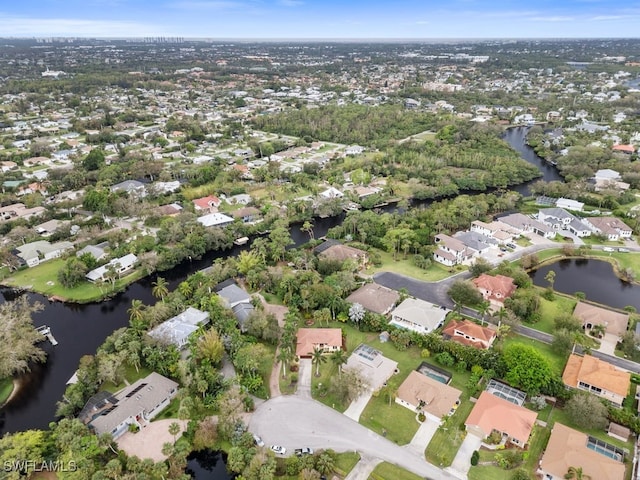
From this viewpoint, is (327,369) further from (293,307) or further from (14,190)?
(14,190)

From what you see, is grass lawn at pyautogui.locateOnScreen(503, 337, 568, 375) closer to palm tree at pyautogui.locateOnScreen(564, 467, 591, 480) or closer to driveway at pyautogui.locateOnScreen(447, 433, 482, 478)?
palm tree at pyautogui.locateOnScreen(564, 467, 591, 480)

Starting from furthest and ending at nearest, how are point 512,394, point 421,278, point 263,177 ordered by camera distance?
point 263,177
point 421,278
point 512,394

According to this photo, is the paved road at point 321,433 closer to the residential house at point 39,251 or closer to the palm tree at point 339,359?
the palm tree at point 339,359

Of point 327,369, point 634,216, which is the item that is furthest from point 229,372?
point 634,216

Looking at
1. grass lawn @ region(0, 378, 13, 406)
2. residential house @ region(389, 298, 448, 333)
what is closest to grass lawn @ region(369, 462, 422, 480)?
residential house @ region(389, 298, 448, 333)

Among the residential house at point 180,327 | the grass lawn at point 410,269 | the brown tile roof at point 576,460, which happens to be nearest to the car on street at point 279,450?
the residential house at point 180,327

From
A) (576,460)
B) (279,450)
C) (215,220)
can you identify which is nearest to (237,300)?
(279,450)
